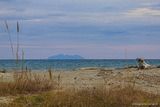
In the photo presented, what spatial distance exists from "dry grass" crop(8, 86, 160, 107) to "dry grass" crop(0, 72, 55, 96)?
1530 millimetres

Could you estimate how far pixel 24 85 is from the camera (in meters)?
13.6

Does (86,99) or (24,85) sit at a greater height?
(24,85)

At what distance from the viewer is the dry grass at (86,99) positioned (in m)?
11.0

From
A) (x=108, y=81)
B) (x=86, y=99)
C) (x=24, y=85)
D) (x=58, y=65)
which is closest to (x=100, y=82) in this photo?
(x=108, y=81)

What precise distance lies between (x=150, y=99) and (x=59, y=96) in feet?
7.97

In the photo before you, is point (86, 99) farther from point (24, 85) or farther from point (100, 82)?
point (100, 82)

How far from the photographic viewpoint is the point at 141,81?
19203 millimetres

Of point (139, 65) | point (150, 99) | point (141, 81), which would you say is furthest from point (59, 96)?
point (139, 65)

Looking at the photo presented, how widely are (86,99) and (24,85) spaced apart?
2.85 m

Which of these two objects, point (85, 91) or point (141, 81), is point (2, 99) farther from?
point (141, 81)

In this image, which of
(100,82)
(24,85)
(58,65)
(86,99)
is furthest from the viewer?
(58,65)

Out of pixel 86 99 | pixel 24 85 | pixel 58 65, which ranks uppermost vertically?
pixel 24 85

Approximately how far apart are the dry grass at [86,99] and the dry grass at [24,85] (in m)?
1.53

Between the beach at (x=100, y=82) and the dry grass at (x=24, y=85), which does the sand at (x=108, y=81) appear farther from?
the dry grass at (x=24, y=85)
